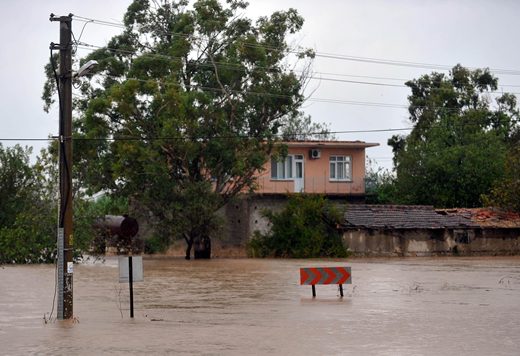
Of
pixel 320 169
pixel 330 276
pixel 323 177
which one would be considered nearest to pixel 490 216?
pixel 323 177

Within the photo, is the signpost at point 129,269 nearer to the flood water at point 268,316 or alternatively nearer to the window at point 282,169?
the flood water at point 268,316

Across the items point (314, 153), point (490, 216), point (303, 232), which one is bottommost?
point (303, 232)

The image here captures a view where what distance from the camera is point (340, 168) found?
224ft

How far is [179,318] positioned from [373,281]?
14.2 metres

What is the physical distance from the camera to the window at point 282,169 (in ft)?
217

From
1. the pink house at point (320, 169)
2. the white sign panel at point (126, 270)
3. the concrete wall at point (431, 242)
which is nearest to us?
the white sign panel at point (126, 270)

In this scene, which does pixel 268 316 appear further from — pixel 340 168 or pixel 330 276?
pixel 340 168

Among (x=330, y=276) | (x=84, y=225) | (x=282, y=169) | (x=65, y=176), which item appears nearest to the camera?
(x=65, y=176)

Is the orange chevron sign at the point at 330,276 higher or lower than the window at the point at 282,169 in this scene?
lower

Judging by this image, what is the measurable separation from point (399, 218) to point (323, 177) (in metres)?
A: 9.37

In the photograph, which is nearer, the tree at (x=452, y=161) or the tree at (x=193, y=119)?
the tree at (x=193, y=119)

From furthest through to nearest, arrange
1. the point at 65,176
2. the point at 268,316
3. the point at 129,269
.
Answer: the point at 268,316 → the point at 65,176 → the point at 129,269

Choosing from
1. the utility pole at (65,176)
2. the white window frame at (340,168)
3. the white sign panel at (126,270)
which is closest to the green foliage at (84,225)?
the white window frame at (340,168)

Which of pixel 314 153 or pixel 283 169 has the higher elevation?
pixel 314 153
